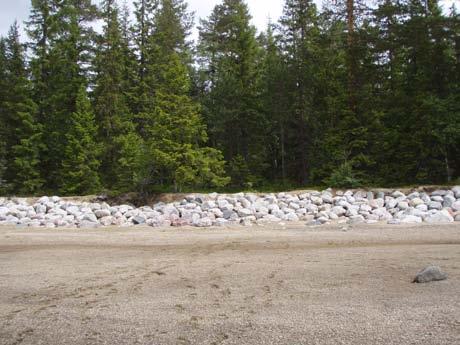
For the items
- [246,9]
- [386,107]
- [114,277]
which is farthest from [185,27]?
[114,277]

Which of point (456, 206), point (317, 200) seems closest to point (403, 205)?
point (456, 206)

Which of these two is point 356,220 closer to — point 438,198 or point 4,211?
point 438,198

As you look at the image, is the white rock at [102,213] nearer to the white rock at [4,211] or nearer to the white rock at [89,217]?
the white rock at [89,217]

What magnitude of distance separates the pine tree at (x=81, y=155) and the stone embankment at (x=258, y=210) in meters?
4.22

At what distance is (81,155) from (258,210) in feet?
42.5

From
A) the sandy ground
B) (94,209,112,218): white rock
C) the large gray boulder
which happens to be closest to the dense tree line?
(94,209,112,218): white rock

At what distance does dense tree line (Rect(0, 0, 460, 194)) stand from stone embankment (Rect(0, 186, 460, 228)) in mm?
2013

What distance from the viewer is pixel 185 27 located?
1394 inches

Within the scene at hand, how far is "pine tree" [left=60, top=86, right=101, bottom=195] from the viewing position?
76.2 ft

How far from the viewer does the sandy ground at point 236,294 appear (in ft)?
11.9

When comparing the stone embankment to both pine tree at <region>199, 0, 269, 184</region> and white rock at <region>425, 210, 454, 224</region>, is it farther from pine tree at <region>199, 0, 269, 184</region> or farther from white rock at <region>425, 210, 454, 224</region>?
pine tree at <region>199, 0, 269, 184</region>

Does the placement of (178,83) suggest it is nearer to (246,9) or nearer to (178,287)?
(246,9)

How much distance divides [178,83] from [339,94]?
28.8ft

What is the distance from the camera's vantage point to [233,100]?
83.4 feet
